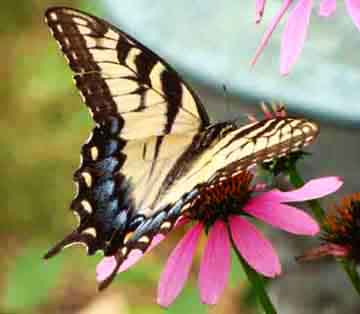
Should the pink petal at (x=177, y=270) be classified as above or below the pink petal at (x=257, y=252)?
below

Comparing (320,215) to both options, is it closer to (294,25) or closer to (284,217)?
(284,217)

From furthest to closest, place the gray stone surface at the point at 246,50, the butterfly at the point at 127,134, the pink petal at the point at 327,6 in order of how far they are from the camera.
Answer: the gray stone surface at the point at 246,50 → the butterfly at the point at 127,134 → the pink petal at the point at 327,6

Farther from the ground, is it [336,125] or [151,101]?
[151,101]

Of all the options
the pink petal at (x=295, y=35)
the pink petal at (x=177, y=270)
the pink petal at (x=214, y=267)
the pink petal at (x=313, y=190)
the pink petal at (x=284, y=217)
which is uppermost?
the pink petal at (x=295, y=35)

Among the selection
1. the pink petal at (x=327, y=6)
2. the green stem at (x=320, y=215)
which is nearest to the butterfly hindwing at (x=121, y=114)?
the green stem at (x=320, y=215)

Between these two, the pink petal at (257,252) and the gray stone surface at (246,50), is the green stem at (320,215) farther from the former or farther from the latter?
the gray stone surface at (246,50)

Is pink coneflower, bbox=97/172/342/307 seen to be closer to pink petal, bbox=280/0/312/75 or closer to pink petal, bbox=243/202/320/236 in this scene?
pink petal, bbox=243/202/320/236

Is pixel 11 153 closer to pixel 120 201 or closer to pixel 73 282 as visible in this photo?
pixel 73 282

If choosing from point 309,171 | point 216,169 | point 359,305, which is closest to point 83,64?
point 216,169
